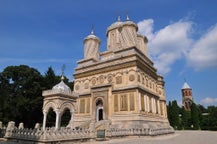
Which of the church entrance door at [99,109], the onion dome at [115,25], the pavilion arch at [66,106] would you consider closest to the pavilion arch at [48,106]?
the pavilion arch at [66,106]

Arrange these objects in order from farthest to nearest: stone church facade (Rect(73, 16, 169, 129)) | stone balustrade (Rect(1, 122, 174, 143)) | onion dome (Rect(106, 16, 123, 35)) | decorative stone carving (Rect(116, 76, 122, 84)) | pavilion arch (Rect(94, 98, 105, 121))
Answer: onion dome (Rect(106, 16, 123, 35))
pavilion arch (Rect(94, 98, 105, 121))
decorative stone carving (Rect(116, 76, 122, 84))
stone church facade (Rect(73, 16, 169, 129))
stone balustrade (Rect(1, 122, 174, 143))

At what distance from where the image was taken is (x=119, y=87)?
22.2m

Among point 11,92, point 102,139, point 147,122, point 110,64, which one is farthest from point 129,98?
point 11,92

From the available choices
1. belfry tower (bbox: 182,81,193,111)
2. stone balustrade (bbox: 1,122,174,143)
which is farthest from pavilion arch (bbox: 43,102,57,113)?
belfry tower (bbox: 182,81,193,111)

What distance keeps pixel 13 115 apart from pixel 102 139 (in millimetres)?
19837

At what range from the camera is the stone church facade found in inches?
803

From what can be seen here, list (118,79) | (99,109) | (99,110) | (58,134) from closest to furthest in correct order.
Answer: (58,134), (118,79), (99,109), (99,110)

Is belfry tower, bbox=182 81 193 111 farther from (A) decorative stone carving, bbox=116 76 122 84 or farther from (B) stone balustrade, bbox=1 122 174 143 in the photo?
(B) stone balustrade, bbox=1 122 174 143

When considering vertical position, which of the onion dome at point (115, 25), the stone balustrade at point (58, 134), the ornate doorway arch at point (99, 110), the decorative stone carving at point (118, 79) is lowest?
the stone balustrade at point (58, 134)

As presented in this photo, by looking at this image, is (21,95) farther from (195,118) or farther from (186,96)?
(186,96)

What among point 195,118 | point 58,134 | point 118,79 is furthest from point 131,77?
point 195,118

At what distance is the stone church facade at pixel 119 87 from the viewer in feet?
66.9

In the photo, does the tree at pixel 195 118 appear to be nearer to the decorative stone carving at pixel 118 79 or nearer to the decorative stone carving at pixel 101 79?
the decorative stone carving at pixel 118 79

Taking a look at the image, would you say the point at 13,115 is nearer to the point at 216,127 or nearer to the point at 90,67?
the point at 90,67
